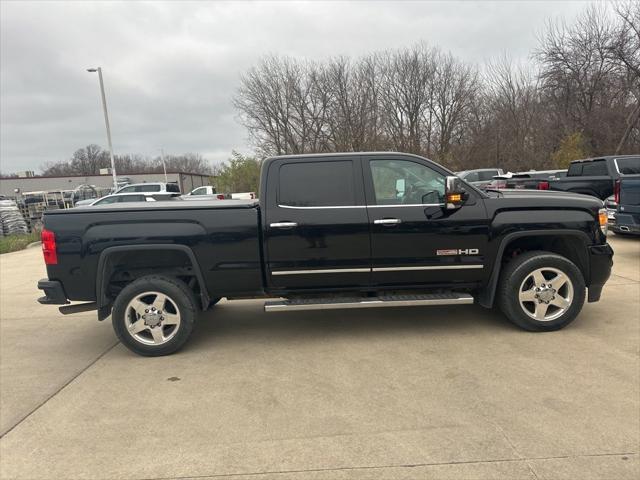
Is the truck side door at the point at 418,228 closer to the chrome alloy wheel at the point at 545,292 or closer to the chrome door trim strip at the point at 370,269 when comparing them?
the chrome door trim strip at the point at 370,269

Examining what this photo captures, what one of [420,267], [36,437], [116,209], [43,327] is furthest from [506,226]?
[43,327]

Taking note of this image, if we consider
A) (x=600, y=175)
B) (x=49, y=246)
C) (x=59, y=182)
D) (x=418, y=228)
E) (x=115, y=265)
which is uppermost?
(x=59, y=182)

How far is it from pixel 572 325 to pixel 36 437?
198 inches

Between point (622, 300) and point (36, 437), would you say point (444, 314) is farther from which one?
point (36, 437)

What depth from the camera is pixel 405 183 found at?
4578mm

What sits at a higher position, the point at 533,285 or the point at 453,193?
the point at 453,193

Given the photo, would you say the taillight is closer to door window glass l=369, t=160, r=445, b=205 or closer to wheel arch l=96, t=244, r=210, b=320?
wheel arch l=96, t=244, r=210, b=320

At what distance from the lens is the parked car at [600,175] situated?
11.5 metres

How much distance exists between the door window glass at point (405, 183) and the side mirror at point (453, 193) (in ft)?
0.48

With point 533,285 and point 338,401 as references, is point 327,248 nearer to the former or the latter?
point 338,401

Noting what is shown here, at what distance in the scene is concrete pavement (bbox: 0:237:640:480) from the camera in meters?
2.67

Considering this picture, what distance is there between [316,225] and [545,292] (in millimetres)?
2448

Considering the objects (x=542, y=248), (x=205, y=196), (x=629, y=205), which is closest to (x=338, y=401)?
(x=542, y=248)

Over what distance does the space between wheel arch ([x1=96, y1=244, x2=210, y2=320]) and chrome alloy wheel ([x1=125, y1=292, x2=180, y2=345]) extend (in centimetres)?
30
